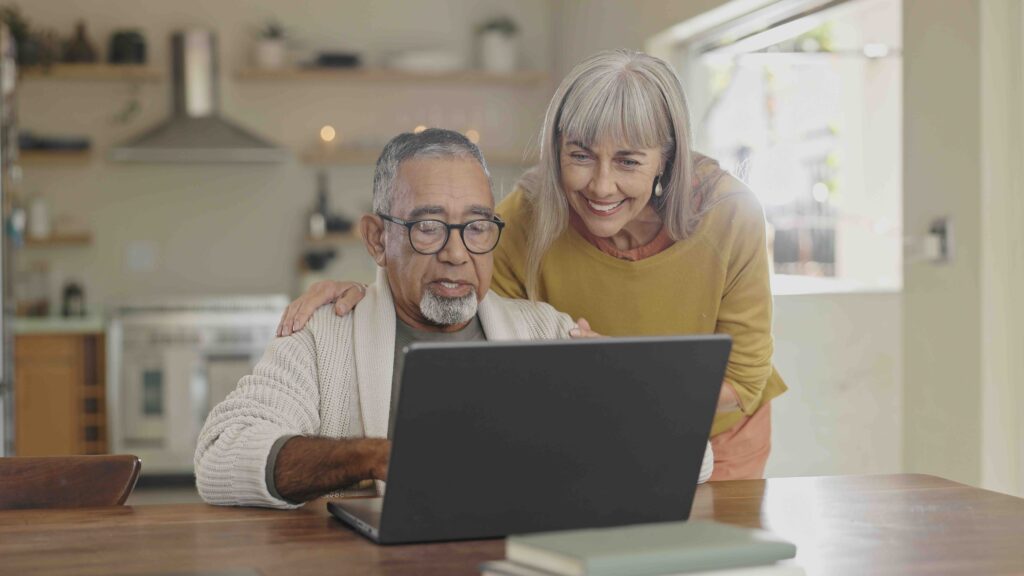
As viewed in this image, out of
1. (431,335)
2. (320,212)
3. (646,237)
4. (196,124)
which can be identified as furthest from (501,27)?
(431,335)

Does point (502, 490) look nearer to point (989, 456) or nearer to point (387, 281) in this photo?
point (387, 281)

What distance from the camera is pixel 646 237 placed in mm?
2328

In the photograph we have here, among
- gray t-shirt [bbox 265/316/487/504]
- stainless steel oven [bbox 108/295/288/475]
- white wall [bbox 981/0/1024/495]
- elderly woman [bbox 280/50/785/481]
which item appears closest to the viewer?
gray t-shirt [bbox 265/316/487/504]

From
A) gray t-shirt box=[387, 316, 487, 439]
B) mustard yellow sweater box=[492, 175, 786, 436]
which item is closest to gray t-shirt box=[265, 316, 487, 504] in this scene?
gray t-shirt box=[387, 316, 487, 439]

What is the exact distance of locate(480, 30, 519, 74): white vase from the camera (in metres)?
6.59

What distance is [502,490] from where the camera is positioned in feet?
4.48

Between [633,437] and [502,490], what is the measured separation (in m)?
0.16

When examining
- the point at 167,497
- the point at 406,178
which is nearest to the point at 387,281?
the point at 406,178

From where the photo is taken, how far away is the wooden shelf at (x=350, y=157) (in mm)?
6398

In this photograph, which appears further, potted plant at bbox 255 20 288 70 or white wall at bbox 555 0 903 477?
potted plant at bbox 255 20 288 70

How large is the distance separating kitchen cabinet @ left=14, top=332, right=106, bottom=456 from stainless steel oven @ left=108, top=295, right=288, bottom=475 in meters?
0.11

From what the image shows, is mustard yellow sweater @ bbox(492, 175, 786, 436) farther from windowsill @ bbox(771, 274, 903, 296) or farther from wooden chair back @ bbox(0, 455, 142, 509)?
windowsill @ bbox(771, 274, 903, 296)

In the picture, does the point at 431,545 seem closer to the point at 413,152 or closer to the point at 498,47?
the point at 413,152

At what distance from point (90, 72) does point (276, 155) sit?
38.7 inches
